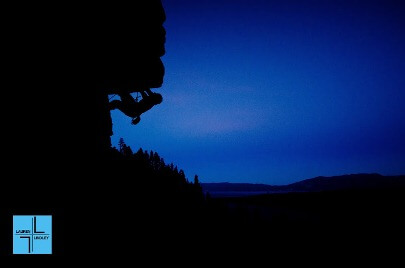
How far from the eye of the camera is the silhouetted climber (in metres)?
5.91

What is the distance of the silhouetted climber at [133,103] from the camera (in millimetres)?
5914

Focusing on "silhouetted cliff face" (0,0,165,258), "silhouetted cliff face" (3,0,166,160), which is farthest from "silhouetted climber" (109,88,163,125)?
"silhouetted cliff face" (0,0,165,258)

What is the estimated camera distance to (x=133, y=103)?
5992 millimetres

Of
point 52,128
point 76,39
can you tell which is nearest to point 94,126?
point 52,128

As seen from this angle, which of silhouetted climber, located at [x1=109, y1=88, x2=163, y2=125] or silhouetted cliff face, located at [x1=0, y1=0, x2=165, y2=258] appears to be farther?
silhouetted climber, located at [x1=109, y1=88, x2=163, y2=125]

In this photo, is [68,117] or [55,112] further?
[68,117]

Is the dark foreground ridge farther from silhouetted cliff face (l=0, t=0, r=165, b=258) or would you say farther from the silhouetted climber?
the silhouetted climber

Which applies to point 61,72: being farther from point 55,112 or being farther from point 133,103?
point 133,103

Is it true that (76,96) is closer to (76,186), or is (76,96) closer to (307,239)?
(76,186)

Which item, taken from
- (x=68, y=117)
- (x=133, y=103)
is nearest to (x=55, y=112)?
(x=68, y=117)

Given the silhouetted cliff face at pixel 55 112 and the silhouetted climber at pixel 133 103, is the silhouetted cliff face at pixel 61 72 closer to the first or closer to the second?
the silhouetted cliff face at pixel 55 112

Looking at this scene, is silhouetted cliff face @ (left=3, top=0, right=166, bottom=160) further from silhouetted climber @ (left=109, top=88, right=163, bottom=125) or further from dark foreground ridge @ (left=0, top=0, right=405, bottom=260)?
silhouetted climber @ (left=109, top=88, right=163, bottom=125)

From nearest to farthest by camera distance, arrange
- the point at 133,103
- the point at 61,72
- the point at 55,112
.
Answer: the point at 55,112 → the point at 61,72 → the point at 133,103

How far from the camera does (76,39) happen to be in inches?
126
